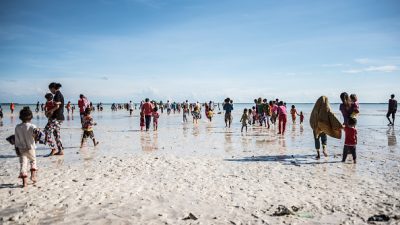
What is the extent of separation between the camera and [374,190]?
19.9 ft

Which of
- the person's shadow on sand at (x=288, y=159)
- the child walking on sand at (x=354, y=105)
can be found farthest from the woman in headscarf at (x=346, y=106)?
the person's shadow on sand at (x=288, y=159)

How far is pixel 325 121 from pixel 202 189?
5092mm

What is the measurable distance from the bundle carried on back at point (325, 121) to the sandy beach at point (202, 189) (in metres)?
0.87

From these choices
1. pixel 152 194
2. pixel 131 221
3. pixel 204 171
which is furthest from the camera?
pixel 204 171

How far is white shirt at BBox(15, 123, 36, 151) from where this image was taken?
6.14 metres

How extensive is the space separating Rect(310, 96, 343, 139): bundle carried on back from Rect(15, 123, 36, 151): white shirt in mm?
7935

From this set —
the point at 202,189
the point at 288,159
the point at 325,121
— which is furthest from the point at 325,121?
the point at 202,189

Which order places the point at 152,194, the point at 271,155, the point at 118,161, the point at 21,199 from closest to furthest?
the point at 21,199
the point at 152,194
the point at 118,161
the point at 271,155

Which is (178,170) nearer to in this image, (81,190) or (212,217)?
(81,190)

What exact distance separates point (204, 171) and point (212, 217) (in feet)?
9.85

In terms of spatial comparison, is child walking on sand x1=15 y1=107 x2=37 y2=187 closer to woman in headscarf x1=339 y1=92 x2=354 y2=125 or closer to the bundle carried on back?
the bundle carried on back

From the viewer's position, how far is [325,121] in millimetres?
9211

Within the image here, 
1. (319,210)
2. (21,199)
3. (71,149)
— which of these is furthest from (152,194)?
(71,149)

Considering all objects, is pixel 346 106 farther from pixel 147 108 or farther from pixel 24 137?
pixel 147 108
